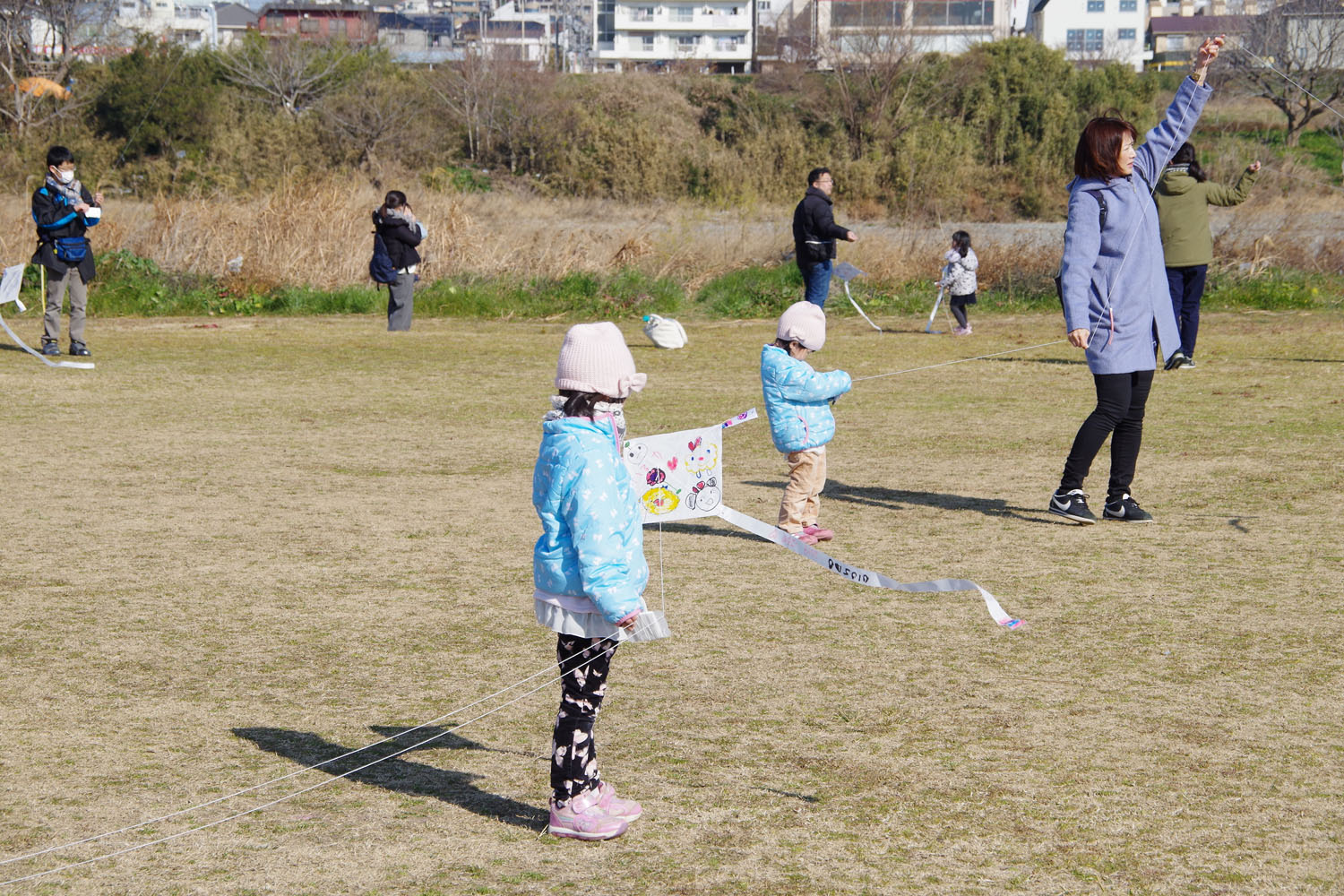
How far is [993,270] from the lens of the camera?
59.4 ft

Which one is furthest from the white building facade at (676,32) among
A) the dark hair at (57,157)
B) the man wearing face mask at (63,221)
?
the dark hair at (57,157)

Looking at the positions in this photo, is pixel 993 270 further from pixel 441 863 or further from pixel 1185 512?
pixel 441 863

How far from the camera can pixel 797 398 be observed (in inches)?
256

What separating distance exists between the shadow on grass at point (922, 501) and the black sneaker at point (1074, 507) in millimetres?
125

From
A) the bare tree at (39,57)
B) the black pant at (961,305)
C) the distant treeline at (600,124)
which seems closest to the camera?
the black pant at (961,305)

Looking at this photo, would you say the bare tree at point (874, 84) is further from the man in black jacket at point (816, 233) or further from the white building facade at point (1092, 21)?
the white building facade at point (1092, 21)

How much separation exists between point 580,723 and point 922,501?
173 inches

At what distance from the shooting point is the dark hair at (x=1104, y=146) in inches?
256

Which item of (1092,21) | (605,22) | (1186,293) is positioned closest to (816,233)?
(1186,293)

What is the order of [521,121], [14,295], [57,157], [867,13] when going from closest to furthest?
[57,157]
[14,295]
[521,121]
[867,13]

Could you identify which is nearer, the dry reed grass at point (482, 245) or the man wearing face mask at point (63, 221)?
the man wearing face mask at point (63, 221)

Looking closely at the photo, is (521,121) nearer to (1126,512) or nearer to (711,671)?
(1126,512)

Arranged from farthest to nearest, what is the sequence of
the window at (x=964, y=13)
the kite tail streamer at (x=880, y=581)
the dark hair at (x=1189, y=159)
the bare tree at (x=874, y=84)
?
the window at (x=964, y=13), the bare tree at (x=874, y=84), the dark hair at (x=1189, y=159), the kite tail streamer at (x=880, y=581)

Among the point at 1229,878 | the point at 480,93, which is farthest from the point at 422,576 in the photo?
the point at 480,93
